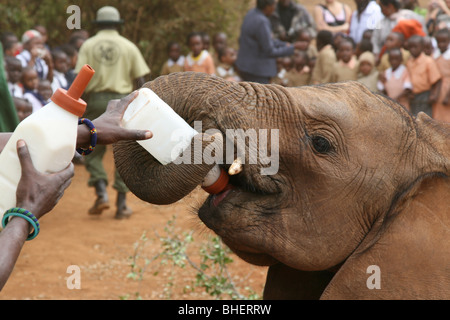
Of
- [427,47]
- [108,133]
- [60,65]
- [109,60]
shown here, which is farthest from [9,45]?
[108,133]

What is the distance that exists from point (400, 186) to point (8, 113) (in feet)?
7.52

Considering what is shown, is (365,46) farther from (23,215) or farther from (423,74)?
(23,215)

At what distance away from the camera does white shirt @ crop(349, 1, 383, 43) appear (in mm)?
12031

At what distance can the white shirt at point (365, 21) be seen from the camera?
474 inches

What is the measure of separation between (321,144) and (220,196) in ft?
1.59

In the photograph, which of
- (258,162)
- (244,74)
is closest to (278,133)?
(258,162)

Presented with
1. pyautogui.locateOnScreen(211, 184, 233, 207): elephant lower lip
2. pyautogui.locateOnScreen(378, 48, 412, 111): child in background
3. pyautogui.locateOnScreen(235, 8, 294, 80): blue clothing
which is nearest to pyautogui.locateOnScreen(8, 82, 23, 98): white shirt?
pyautogui.locateOnScreen(235, 8, 294, 80): blue clothing

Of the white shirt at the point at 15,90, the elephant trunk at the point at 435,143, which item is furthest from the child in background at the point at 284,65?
the elephant trunk at the point at 435,143

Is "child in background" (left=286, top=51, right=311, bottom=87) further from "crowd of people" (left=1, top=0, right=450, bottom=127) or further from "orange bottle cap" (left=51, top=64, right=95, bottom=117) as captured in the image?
"orange bottle cap" (left=51, top=64, right=95, bottom=117)

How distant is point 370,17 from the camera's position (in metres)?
12.2

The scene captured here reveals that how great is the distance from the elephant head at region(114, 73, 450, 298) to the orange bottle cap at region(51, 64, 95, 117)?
59 centimetres

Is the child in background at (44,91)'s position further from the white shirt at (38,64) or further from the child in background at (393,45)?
the child in background at (393,45)

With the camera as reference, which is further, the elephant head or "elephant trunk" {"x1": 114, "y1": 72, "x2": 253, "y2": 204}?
the elephant head

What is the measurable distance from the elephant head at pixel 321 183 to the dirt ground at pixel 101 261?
269 cm
